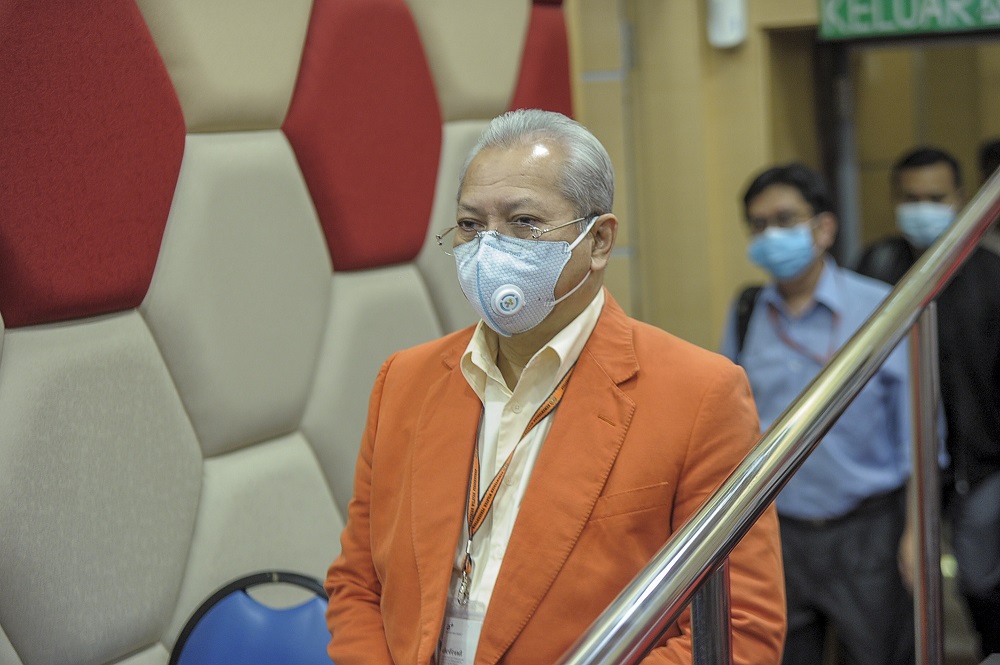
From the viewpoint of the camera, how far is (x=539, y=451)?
1.62 metres

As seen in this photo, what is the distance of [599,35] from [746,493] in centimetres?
329

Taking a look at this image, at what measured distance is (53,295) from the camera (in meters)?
1.99

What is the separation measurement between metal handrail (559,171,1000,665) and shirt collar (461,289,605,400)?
307 millimetres

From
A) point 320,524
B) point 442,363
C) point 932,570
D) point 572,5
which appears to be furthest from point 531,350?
point 572,5

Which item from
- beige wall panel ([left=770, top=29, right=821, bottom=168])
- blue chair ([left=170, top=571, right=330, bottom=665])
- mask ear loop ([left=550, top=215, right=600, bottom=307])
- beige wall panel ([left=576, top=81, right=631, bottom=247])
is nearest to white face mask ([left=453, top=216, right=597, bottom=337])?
mask ear loop ([left=550, top=215, right=600, bottom=307])

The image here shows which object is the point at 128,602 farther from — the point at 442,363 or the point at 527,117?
the point at 527,117

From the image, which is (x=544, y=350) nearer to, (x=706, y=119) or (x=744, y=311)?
(x=744, y=311)

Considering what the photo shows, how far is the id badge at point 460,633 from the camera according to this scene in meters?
1.57

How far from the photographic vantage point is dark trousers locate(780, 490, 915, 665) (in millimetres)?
2686

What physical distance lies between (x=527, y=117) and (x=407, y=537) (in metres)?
0.63

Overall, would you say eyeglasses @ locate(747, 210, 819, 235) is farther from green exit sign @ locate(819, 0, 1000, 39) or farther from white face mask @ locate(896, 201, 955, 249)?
green exit sign @ locate(819, 0, 1000, 39)

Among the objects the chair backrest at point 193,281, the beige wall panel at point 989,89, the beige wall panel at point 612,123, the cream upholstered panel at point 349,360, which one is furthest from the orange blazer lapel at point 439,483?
the beige wall panel at point 989,89

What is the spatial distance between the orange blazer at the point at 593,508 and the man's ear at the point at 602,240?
8 cm

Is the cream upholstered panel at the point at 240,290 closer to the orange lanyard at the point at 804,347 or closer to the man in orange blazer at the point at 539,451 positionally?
the man in orange blazer at the point at 539,451
